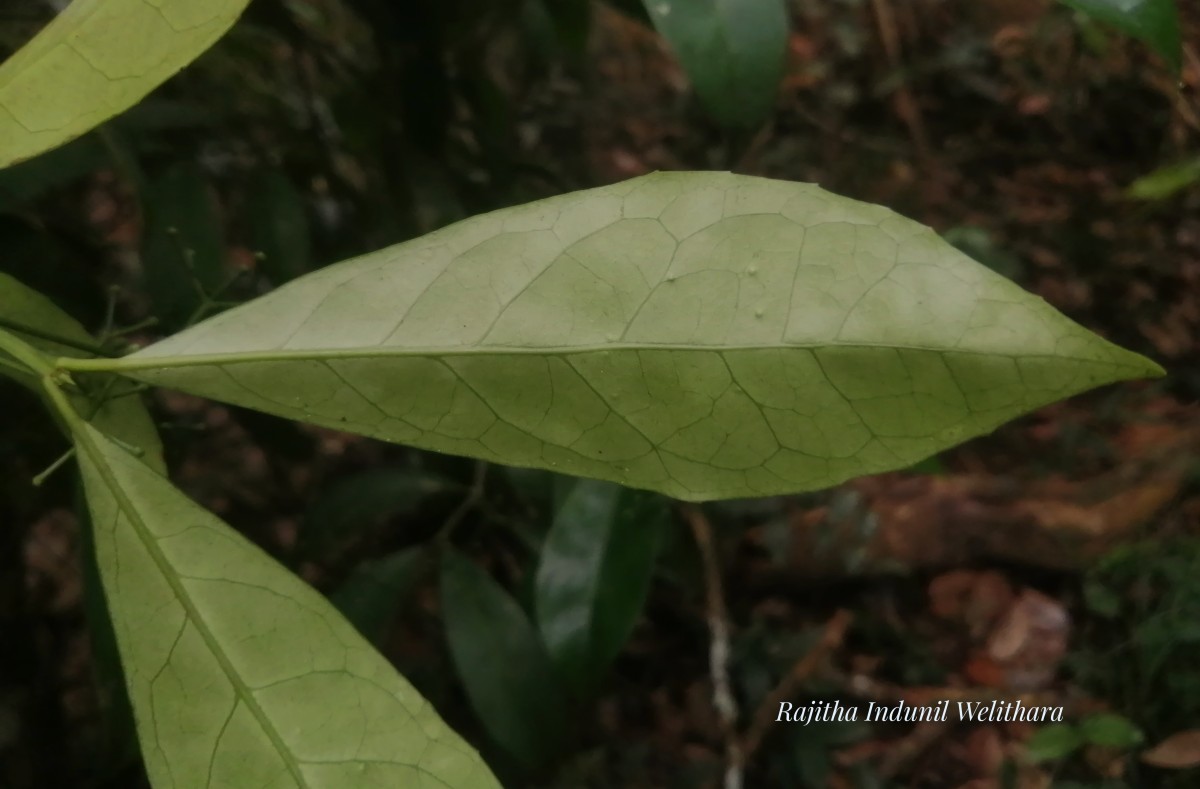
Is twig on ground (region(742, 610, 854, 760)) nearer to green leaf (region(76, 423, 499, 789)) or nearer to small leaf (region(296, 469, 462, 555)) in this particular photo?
small leaf (region(296, 469, 462, 555))

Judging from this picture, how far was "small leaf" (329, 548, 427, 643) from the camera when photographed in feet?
2.42

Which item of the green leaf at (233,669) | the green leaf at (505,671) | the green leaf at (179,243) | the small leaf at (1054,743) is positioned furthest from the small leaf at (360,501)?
the small leaf at (1054,743)

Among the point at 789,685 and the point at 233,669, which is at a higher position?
the point at 233,669

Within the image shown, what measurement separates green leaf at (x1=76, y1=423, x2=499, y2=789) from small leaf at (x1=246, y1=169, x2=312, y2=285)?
463mm

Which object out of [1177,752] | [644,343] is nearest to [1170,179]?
[1177,752]

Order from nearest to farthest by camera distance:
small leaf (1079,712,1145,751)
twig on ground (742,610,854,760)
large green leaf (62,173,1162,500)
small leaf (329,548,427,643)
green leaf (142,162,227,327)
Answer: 1. large green leaf (62,173,1162,500)
2. green leaf (142,162,227,327)
3. small leaf (329,548,427,643)
4. small leaf (1079,712,1145,751)
5. twig on ground (742,610,854,760)

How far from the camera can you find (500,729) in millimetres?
699

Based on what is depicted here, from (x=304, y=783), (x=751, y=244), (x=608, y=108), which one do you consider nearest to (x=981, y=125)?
(x=608, y=108)

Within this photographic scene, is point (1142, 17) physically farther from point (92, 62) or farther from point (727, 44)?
point (92, 62)

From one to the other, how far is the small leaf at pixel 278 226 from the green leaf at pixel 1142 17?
0.62m

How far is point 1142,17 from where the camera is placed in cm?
38

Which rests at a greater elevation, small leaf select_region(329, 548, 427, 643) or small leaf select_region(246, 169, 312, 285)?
small leaf select_region(246, 169, 312, 285)

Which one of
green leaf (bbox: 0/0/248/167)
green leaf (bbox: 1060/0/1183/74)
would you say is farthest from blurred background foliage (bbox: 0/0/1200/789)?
green leaf (bbox: 0/0/248/167)

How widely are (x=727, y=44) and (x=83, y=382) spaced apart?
378 millimetres
